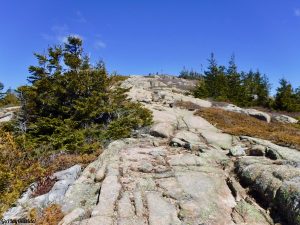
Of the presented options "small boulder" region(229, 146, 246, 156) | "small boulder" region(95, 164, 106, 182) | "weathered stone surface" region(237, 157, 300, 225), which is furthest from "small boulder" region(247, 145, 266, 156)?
"small boulder" region(95, 164, 106, 182)

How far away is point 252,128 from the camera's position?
18812mm

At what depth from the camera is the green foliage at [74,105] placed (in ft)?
50.6

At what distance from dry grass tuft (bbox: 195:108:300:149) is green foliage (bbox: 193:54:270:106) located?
52.6 feet

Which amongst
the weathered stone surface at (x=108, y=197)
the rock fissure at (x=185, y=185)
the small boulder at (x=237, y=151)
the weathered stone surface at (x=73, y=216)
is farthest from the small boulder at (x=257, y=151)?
the weathered stone surface at (x=73, y=216)

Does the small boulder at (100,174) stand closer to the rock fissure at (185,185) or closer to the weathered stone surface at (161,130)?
the rock fissure at (185,185)

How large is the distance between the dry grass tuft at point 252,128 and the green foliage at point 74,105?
505 centimetres

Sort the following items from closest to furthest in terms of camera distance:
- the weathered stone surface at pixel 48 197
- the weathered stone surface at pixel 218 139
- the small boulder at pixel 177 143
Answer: the weathered stone surface at pixel 48 197, the small boulder at pixel 177 143, the weathered stone surface at pixel 218 139

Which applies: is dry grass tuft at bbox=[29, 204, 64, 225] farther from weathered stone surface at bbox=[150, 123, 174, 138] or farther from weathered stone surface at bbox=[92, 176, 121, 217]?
weathered stone surface at bbox=[150, 123, 174, 138]

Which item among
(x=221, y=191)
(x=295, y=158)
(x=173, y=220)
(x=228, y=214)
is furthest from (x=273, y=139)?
(x=173, y=220)

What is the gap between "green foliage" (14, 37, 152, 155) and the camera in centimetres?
1541

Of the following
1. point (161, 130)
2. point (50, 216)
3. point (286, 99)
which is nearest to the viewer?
point (50, 216)

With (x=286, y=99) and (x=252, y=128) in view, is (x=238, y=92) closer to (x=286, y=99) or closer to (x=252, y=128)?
(x=286, y=99)

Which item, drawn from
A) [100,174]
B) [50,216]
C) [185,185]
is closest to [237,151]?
[185,185]

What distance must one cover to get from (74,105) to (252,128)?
10.2 m
